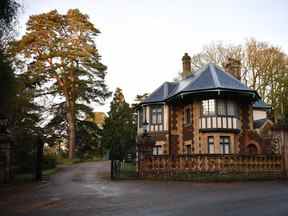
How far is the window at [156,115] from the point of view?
25234 mm

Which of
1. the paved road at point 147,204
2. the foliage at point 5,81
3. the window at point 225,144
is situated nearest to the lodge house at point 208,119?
the window at point 225,144

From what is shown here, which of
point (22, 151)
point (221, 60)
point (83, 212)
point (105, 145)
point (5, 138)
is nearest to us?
point (83, 212)

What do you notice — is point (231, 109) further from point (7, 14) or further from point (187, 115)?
point (7, 14)

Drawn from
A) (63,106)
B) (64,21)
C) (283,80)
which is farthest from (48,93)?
(283,80)

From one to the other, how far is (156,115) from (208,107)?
530 centimetres

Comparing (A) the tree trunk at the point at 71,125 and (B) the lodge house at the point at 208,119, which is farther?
(A) the tree trunk at the point at 71,125

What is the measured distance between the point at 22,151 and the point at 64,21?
56.2ft

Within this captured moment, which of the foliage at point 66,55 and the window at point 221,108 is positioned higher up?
the foliage at point 66,55

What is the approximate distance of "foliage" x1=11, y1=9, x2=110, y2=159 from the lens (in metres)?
31.4

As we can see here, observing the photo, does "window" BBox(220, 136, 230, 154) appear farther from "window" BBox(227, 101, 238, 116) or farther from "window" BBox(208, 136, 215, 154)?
"window" BBox(227, 101, 238, 116)

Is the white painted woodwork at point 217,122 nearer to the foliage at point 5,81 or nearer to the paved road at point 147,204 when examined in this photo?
the paved road at point 147,204

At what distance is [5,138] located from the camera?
1495cm

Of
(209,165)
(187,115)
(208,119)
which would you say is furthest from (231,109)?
(209,165)

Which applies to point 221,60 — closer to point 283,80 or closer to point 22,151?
point 283,80
